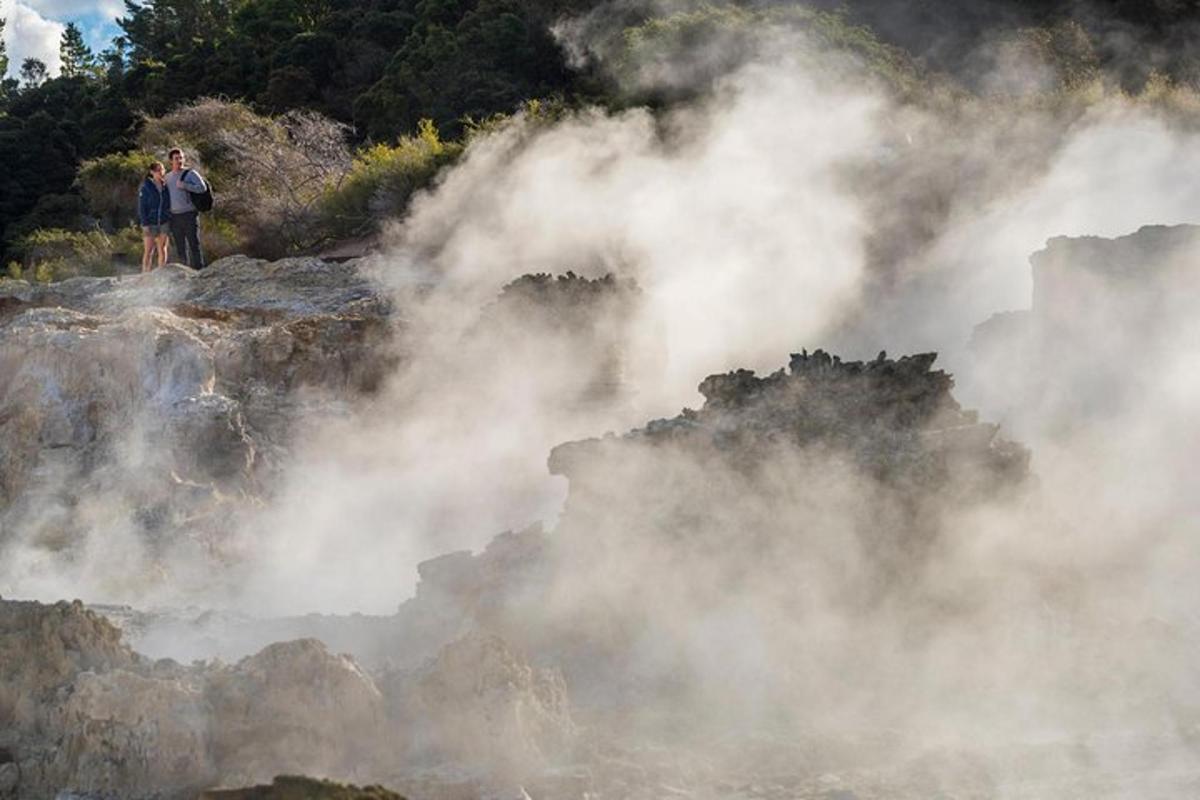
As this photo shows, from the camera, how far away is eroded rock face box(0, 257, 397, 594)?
749 centimetres

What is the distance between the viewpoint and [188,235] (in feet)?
34.8

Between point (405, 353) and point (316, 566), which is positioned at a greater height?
point (405, 353)

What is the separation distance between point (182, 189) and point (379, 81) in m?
12.0

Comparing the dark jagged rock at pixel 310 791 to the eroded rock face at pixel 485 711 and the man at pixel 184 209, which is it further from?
the man at pixel 184 209

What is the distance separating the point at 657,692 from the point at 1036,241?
582cm

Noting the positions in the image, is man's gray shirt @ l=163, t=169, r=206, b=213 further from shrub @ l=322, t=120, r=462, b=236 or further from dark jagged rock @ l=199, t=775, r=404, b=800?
dark jagged rock @ l=199, t=775, r=404, b=800

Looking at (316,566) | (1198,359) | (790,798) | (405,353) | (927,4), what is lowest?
(790,798)

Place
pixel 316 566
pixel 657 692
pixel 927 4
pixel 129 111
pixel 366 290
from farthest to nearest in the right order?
pixel 129 111 < pixel 927 4 < pixel 366 290 < pixel 316 566 < pixel 657 692

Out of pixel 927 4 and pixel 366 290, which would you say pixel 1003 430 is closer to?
pixel 366 290

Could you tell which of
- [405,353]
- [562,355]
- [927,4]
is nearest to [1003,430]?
[562,355]

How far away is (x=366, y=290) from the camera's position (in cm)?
930

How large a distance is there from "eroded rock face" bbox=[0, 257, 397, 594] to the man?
5.50 feet

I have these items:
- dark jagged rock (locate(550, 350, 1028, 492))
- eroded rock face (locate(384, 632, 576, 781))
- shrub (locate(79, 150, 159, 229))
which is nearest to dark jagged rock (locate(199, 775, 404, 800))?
eroded rock face (locate(384, 632, 576, 781))

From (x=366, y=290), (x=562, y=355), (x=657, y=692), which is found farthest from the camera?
(x=366, y=290)
